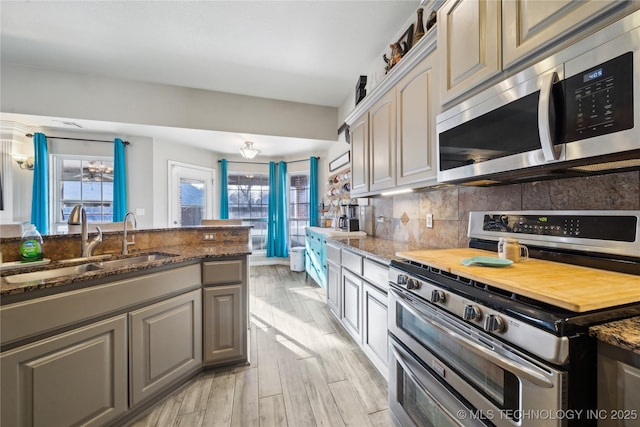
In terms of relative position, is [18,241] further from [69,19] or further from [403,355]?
[403,355]

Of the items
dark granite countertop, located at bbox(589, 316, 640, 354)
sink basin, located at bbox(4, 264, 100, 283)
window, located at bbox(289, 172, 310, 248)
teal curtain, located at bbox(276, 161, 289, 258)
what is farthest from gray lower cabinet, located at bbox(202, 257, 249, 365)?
window, located at bbox(289, 172, 310, 248)

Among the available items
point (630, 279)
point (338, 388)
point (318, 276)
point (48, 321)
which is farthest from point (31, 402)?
point (318, 276)

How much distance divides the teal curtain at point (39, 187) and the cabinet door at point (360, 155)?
4511 mm

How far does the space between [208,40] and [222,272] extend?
2.42m

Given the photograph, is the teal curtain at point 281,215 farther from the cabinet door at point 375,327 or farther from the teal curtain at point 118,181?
the cabinet door at point 375,327

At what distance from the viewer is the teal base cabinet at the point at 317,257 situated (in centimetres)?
344

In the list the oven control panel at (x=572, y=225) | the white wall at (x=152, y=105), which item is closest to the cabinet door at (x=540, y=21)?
the oven control panel at (x=572, y=225)

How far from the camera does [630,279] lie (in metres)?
0.79

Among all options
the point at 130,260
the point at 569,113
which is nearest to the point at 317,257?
the point at 130,260

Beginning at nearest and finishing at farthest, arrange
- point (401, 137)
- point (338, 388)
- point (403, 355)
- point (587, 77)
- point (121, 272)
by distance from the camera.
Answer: point (587, 77) → point (403, 355) → point (121, 272) → point (338, 388) → point (401, 137)

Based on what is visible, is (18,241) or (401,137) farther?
(401,137)

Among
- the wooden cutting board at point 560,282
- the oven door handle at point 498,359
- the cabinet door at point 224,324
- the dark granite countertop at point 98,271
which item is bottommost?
the cabinet door at point 224,324

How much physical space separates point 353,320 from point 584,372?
170 centimetres

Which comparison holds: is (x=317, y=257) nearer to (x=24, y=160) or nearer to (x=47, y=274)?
(x=47, y=274)
